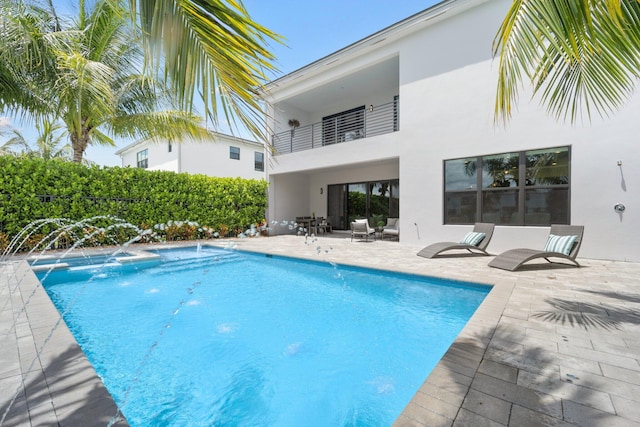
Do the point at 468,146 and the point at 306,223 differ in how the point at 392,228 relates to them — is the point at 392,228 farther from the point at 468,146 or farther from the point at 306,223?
the point at 468,146

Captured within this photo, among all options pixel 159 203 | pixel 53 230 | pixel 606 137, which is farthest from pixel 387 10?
pixel 53 230

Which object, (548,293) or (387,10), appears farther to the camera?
(387,10)

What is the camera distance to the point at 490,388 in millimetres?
2221

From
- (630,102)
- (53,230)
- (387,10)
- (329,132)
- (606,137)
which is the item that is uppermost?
(387,10)

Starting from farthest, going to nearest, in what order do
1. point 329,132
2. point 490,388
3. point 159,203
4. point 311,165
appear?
point 329,132 < point 311,165 < point 159,203 < point 490,388

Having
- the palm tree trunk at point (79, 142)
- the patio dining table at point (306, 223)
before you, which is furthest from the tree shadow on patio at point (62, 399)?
the patio dining table at point (306, 223)

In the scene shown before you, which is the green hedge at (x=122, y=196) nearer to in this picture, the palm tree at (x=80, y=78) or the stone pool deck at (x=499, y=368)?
the palm tree at (x=80, y=78)

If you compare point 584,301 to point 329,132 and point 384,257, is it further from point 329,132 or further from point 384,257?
point 329,132

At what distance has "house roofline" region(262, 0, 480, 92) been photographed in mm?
9383

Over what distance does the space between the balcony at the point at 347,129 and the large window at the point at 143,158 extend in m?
12.8

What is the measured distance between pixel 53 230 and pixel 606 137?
16.5 meters

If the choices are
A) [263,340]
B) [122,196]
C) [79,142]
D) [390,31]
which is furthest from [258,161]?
[263,340]

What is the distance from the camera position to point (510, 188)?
29.2ft

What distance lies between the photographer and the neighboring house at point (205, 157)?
1881 cm
